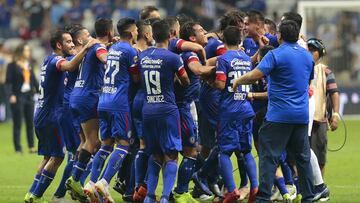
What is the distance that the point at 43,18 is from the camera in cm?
3831

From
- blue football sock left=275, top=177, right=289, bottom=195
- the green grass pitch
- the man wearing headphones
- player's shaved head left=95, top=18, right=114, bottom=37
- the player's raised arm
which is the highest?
player's shaved head left=95, top=18, right=114, bottom=37

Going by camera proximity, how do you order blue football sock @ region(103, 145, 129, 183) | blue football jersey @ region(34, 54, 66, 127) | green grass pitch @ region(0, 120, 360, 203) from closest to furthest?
blue football sock @ region(103, 145, 129, 183) < blue football jersey @ region(34, 54, 66, 127) < green grass pitch @ region(0, 120, 360, 203)

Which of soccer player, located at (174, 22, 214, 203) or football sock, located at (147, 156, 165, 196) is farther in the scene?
soccer player, located at (174, 22, 214, 203)

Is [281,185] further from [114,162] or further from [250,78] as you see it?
[114,162]

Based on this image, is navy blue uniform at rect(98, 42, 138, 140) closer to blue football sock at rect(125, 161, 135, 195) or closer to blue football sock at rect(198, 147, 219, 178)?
blue football sock at rect(125, 161, 135, 195)

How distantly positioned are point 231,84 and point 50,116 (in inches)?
106

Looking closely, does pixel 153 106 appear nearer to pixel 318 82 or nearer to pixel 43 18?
pixel 318 82

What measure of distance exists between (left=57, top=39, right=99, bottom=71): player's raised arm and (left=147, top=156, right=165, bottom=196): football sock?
1.71 metres

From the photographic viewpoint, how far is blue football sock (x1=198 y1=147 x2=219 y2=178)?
1518 cm

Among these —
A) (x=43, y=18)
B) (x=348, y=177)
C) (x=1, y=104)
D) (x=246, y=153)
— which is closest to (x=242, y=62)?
(x=246, y=153)

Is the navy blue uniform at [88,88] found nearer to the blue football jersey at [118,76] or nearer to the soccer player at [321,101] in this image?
the blue football jersey at [118,76]

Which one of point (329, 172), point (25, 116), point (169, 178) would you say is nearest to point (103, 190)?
point (169, 178)

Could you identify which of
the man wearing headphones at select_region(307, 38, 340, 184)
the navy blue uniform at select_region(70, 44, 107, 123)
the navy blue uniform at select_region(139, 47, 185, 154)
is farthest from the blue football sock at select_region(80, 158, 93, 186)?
the man wearing headphones at select_region(307, 38, 340, 184)

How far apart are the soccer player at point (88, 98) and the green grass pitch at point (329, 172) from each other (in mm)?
1097
